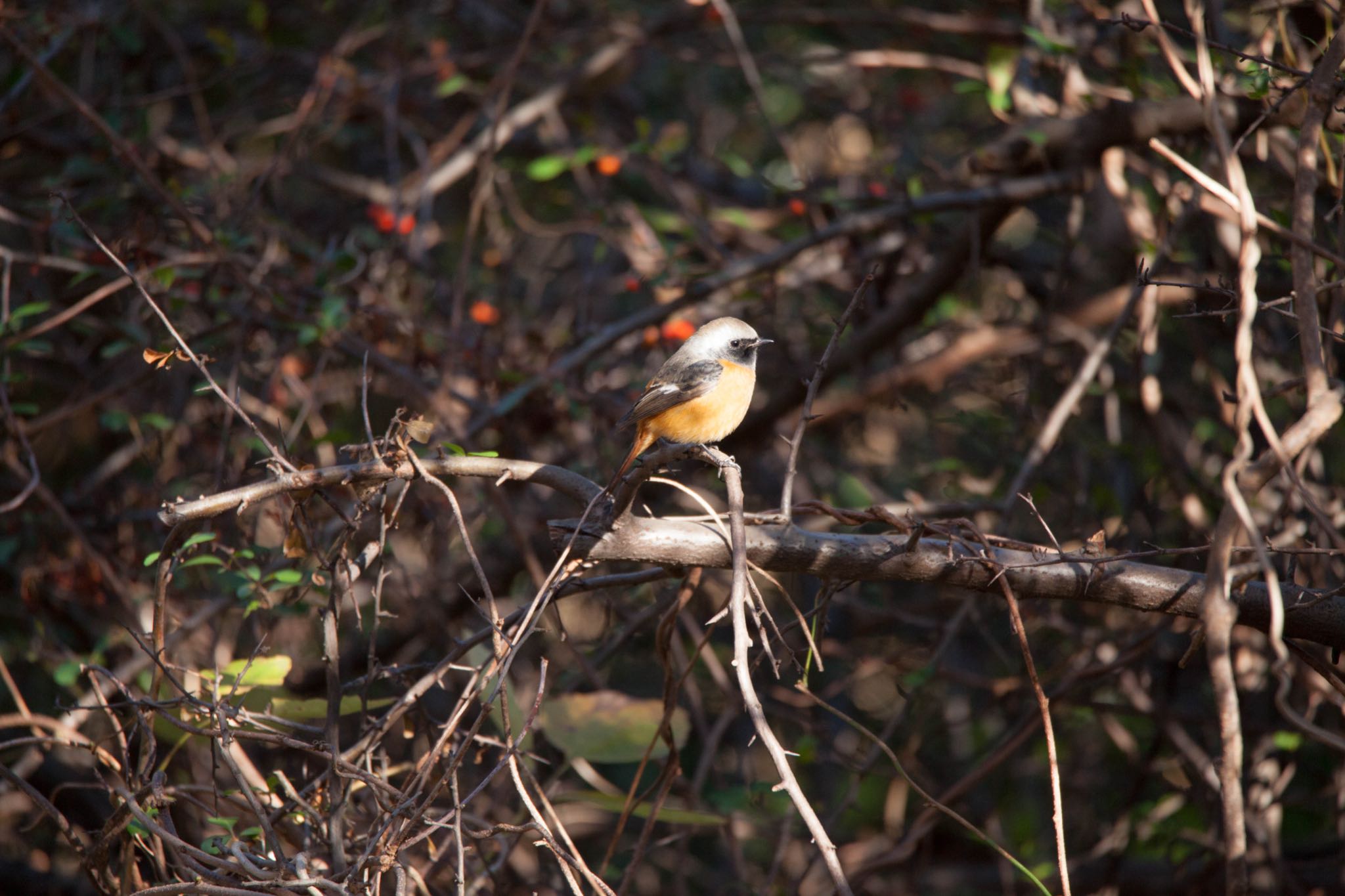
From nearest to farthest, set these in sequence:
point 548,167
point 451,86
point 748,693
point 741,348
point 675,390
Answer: point 748,693 < point 675,390 < point 741,348 < point 548,167 < point 451,86

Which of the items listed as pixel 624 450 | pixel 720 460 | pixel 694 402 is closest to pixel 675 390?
pixel 694 402

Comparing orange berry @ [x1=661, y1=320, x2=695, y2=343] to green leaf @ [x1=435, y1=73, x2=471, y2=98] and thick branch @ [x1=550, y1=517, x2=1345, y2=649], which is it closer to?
green leaf @ [x1=435, y1=73, x2=471, y2=98]

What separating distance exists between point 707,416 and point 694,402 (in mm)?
82

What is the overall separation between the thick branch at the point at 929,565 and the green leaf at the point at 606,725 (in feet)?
2.62

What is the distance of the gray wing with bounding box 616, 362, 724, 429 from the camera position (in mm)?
3869

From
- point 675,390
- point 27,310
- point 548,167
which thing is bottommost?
point 675,390

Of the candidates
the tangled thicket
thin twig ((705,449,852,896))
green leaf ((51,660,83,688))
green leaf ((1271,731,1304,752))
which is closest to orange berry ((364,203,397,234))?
the tangled thicket

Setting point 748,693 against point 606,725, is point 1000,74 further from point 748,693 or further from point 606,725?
point 748,693

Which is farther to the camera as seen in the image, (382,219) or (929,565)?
(382,219)

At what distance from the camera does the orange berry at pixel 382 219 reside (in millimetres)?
4871

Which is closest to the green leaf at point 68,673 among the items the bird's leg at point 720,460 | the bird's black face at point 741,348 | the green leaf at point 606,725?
the green leaf at point 606,725

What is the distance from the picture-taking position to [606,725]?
318 centimetres

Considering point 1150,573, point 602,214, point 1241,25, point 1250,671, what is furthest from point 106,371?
point 1241,25

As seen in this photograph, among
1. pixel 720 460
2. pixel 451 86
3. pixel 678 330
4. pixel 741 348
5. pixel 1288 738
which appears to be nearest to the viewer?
pixel 720 460
